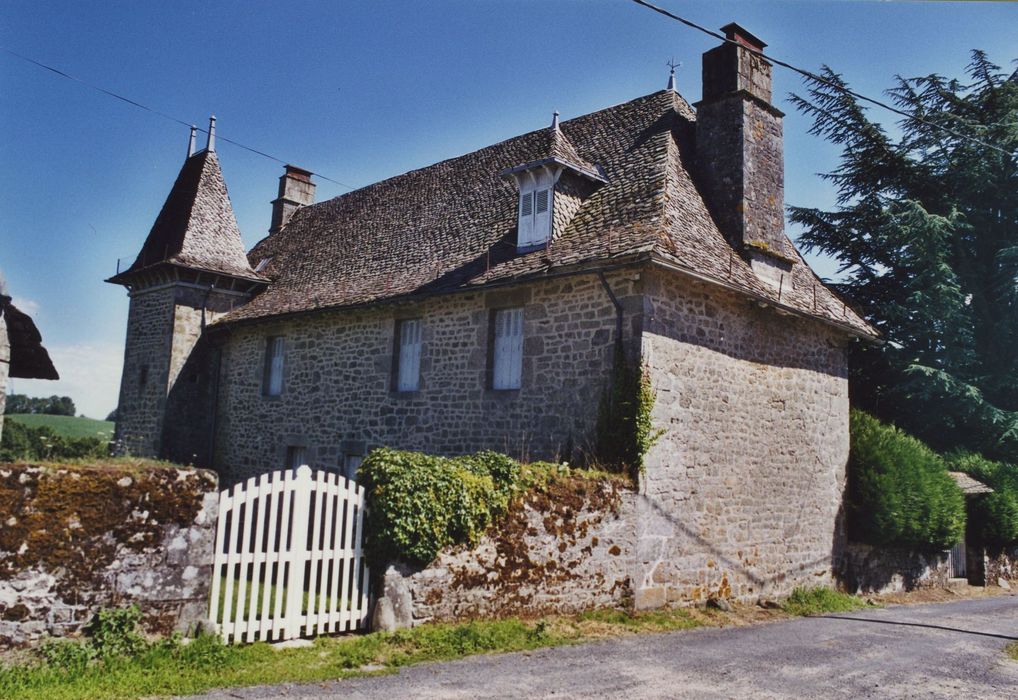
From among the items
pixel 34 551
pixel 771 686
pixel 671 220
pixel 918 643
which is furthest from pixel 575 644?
pixel 671 220

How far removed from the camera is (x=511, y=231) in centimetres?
1353

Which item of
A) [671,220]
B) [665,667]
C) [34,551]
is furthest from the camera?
[671,220]

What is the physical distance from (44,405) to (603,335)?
65.6 m

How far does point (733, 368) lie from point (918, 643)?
4479 millimetres

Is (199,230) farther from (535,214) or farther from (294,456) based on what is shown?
(535,214)

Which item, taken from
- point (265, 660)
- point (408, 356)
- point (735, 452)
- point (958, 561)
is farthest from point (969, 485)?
point (265, 660)

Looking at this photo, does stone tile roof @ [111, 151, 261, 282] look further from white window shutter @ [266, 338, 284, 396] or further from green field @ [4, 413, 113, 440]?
green field @ [4, 413, 113, 440]

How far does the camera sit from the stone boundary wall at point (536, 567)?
7.69 meters

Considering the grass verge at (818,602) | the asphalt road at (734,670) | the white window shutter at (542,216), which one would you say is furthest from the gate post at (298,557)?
the grass verge at (818,602)

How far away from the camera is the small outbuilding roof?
15.8m

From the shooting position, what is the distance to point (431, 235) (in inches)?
617

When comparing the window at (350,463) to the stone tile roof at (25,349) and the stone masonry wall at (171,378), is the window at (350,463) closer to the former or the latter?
the stone masonry wall at (171,378)

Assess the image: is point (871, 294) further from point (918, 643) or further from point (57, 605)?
point (57, 605)

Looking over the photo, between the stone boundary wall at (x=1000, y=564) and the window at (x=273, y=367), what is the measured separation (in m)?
16.2
